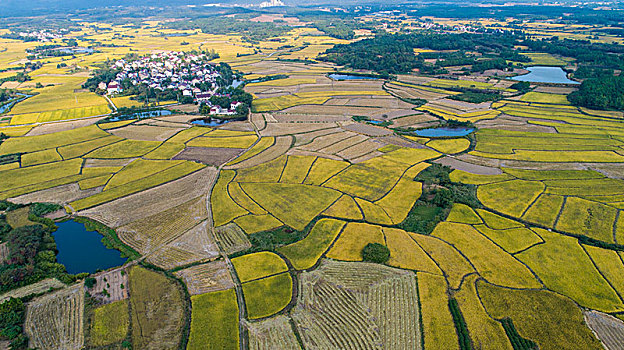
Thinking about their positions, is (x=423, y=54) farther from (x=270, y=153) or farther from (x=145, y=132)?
(x=145, y=132)

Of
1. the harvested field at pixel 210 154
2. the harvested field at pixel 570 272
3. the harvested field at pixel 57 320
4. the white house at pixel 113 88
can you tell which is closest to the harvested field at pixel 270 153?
the harvested field at pixel 210 154

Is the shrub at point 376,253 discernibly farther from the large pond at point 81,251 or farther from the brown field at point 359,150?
the brown field at point 359,150

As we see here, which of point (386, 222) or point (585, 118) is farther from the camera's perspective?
point (585, 118)

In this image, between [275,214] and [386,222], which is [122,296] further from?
[386,222]

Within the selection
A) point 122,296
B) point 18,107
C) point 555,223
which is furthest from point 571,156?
point 18,107

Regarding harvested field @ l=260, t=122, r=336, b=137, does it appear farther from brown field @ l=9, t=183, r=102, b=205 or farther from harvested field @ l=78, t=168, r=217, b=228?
brown field @ l=9, t=183, r=102, b=205

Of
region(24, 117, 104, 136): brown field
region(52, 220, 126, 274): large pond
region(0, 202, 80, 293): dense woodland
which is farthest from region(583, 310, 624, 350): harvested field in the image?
region(24, 117, 104, 136): brown field

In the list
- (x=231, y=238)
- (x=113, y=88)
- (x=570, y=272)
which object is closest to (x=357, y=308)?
(x=231, y=238)

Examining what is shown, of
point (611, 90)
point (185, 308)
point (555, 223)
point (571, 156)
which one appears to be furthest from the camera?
point (611, 90)
